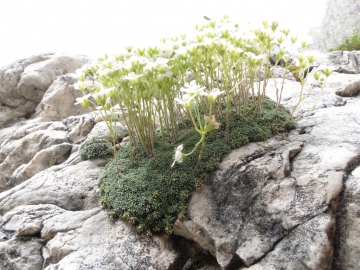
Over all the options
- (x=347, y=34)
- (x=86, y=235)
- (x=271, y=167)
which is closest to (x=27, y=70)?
(x=86, y=235)

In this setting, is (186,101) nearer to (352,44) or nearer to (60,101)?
(60,101)

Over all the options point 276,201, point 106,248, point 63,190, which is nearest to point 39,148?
point 63,190

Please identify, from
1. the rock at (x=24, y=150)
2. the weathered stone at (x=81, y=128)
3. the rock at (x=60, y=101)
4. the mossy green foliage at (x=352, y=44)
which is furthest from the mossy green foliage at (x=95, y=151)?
the mossy green foliage at (x=352, y=44)

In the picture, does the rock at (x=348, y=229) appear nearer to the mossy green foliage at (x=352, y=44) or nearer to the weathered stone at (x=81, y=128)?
the weathered stone at (x=81, y=128)

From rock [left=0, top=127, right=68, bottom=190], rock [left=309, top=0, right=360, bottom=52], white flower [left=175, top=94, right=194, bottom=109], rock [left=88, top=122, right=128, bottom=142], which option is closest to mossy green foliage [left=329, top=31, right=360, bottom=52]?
rock [left=309, top=0, right=360, bottom=52]

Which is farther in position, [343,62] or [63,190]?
[343,62]

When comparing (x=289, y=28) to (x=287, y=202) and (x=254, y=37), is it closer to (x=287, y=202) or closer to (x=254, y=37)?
(x=254, y=37)

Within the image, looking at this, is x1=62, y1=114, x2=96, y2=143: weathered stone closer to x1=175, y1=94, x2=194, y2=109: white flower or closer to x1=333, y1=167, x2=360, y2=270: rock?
x1=175, y1=94, x2=194, y2=109: white flower
